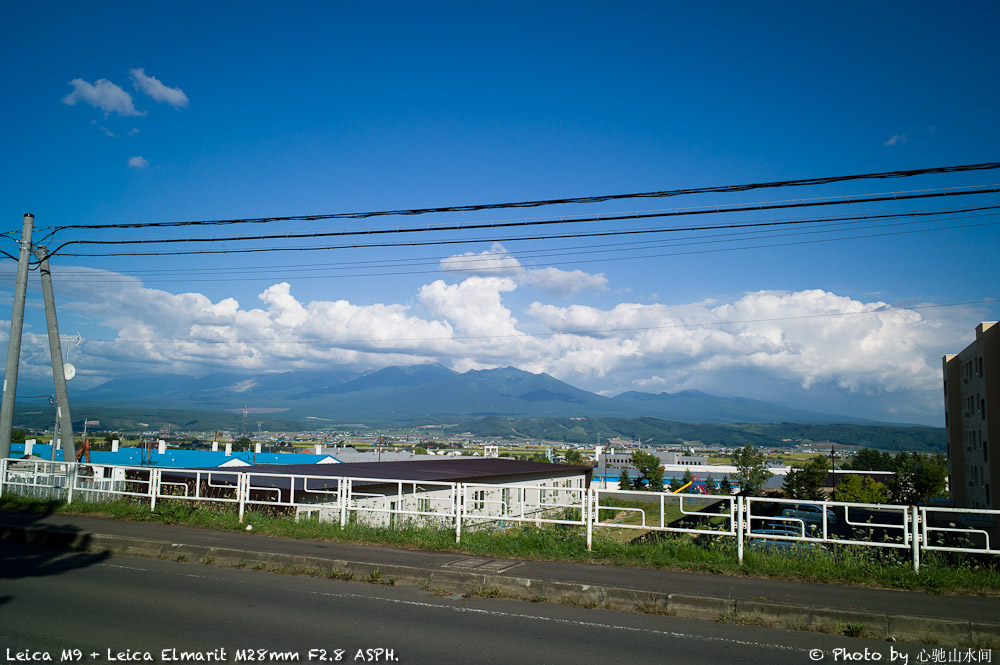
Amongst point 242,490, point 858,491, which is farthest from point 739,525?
point 858,491

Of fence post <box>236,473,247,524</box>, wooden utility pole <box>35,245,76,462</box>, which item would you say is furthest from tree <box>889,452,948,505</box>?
wooden utility pole <box>35,245,76,462</box>

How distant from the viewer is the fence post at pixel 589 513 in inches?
384

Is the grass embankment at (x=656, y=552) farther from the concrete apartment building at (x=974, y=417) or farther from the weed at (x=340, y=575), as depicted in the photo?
the concrete apartment building at (x=974, y=417)

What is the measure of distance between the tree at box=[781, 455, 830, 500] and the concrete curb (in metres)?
66.7

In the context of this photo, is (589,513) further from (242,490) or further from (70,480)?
(70,480)

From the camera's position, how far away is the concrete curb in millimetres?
6457

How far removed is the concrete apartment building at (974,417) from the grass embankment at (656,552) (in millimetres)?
39926

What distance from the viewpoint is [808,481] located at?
68.8 meters

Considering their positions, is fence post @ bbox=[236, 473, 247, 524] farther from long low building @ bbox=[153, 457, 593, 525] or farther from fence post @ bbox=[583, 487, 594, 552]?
fence post @ bbox=[583, 487, 594, 552]

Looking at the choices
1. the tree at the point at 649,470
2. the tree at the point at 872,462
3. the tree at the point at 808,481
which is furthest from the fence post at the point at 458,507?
the tree at the point at 872,462

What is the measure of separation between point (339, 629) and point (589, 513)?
4.68m

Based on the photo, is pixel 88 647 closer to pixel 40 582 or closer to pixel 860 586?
pixel 40 582

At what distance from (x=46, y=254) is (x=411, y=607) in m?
16.1

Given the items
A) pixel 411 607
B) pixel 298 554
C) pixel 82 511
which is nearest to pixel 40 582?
pixel 298 554
